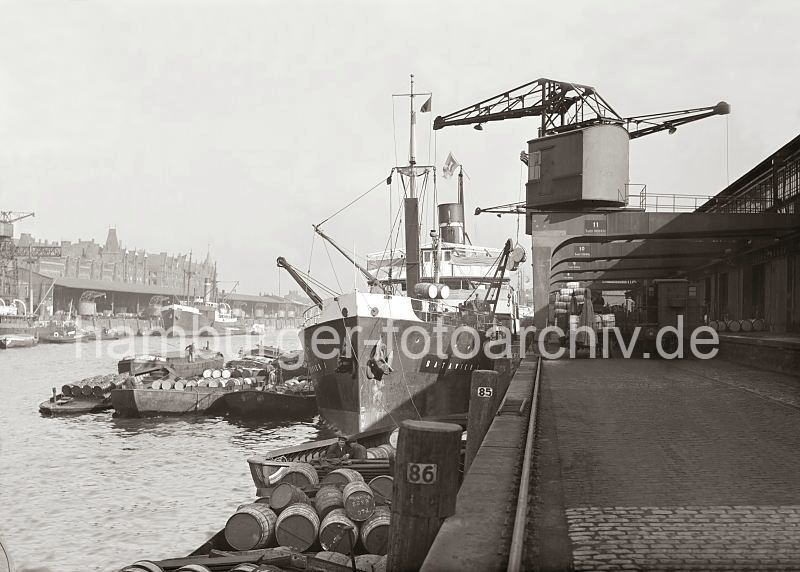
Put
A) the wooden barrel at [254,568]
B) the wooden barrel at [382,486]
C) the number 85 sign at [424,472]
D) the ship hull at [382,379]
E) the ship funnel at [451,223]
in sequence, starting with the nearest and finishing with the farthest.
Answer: the number 85 sign at [424,472] < the wooden barrel at [254,568] < the wooden barrel at [382,486] < the ship hull at [382,379] < the ship funnel at [451,223]

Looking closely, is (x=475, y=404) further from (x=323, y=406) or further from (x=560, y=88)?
(x=560, y=88)

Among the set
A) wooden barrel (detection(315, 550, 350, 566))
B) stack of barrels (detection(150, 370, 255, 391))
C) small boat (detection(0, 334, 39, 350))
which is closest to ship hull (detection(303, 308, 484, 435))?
stack of barrels (detection(150, 370, 255, 391))

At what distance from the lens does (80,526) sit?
14.8 m

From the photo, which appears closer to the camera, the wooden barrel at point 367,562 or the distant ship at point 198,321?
the wooden barrel at point 367,562

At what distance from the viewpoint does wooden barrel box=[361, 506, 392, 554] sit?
32.2 feet

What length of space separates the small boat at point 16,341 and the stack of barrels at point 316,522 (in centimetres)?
7253

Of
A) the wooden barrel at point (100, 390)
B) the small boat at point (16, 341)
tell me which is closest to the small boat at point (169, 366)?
the wooden barrel at point (100, 390)

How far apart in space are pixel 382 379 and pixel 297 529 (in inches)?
484

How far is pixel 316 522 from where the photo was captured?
1021 centimetres

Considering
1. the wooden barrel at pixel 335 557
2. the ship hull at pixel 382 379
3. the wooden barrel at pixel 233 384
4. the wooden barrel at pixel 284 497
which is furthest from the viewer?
the wooden barrel at pixel 233 384

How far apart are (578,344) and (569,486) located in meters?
24.2

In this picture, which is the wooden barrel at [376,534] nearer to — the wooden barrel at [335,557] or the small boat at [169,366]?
the wooden barrel at [335,557]

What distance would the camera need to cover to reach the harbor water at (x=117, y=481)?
13.6 meters

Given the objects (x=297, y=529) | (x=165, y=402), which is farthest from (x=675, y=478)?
(x=165, y=402)
